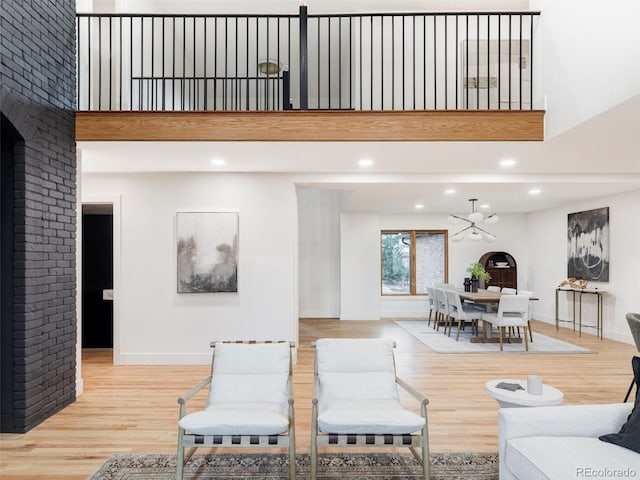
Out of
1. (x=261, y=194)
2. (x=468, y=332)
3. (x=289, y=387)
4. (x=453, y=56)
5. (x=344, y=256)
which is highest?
(x=453, y=56)

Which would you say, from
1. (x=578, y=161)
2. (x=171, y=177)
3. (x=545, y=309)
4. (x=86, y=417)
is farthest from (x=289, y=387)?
(x=545, y=309)

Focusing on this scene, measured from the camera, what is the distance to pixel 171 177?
18.0 feet

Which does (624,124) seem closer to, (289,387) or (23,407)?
(289,387)

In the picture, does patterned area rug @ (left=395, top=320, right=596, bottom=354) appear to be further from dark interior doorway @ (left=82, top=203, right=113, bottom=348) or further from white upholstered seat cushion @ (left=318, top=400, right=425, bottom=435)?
dark interior doorway @ (left=82, top=203, right=113, bottom=348)

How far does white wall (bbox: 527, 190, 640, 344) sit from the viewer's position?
6.66 m

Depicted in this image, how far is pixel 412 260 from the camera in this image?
990 centimetres

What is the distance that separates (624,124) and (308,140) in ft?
8.37

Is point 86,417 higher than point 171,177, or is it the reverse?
point 171,177

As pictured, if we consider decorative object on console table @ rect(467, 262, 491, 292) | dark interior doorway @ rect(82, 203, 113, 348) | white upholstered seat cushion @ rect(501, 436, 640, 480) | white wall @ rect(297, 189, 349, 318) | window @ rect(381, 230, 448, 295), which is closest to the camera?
white upholstered seat cushion @ rect(501, 436, 640, 480)

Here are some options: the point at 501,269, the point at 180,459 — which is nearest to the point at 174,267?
the point at 180,459

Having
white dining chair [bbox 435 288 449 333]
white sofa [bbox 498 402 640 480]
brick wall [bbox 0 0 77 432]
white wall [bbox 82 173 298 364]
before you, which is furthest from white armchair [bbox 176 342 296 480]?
white dining chair [bbox 435 288 449 333]

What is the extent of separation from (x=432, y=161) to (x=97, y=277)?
507 cm

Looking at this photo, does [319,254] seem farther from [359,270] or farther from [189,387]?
[189,387]

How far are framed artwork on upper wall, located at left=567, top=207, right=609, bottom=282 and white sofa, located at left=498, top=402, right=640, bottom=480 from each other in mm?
5830
